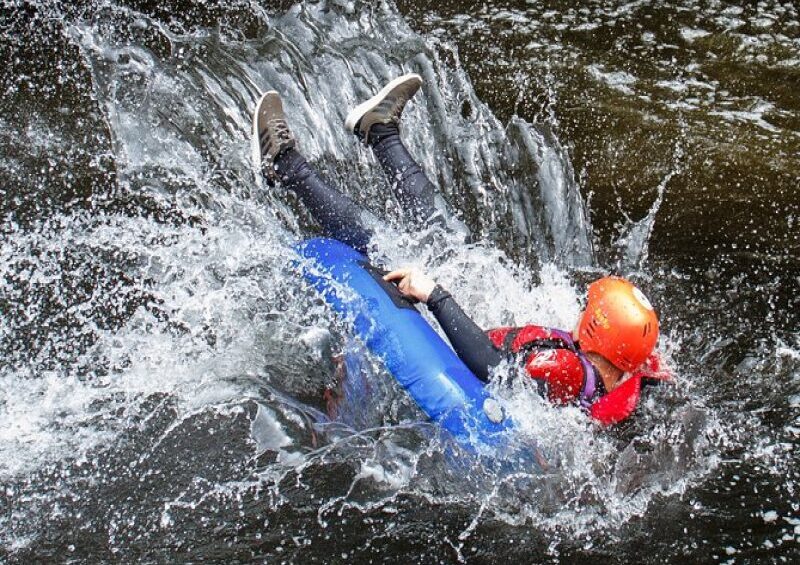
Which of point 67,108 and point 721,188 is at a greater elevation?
point 67,108

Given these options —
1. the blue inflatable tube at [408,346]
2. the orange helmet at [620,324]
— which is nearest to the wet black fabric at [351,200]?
the blue inflatable tube at [408,346]

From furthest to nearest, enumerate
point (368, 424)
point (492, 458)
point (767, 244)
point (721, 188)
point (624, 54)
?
point (624, 54) < point (721, 188) < point (767, 244) < point (368, 424) < point (492, 458)

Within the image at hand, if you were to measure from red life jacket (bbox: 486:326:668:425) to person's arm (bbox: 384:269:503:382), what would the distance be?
160mm

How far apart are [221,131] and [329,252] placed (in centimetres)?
183

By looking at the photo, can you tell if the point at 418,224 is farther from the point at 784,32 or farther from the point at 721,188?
the point at 784,32

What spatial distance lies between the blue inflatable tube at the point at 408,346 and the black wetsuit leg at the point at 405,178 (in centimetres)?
72

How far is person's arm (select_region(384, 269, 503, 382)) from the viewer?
463 cm

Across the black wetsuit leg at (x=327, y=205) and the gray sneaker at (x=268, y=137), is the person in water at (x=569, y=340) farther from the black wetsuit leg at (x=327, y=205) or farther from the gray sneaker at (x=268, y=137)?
Result: the gray sneaker at (x=268, y=137)

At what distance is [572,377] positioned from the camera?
452cm

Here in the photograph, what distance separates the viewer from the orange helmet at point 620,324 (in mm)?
4402

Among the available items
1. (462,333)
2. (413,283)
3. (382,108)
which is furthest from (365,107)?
(462,333)

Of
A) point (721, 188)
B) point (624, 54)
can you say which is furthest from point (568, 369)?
point (624, 54)

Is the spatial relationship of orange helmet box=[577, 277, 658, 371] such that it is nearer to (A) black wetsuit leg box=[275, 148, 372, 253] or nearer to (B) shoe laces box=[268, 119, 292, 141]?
(A) black wetsuit leg box=[275, 148, 372, 253]

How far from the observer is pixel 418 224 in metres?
5.55
